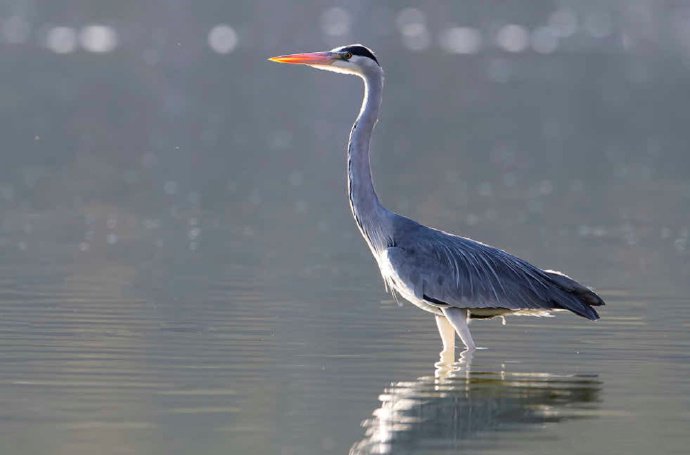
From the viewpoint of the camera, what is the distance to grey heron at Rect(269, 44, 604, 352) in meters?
13.2

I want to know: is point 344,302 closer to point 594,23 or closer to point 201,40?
point 201,40

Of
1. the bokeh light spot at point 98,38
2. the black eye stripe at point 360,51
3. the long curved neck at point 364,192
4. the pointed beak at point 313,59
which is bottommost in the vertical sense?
the long curved neck at point 364,192

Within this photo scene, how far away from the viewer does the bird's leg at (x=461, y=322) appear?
13109 millimetres

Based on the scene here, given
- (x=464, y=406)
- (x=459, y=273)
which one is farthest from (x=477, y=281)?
(x=464, y=406)

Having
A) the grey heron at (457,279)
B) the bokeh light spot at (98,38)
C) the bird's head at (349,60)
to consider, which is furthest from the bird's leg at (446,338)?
the bokeh light spot at (98,38)

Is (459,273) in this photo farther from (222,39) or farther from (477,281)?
(222,39)

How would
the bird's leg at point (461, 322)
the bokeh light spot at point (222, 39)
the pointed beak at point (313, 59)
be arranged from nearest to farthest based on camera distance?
the bird's leg at point (461, 322)
the pointed beak at point (313, 59)
the bokeh light spot at point (222, 39)

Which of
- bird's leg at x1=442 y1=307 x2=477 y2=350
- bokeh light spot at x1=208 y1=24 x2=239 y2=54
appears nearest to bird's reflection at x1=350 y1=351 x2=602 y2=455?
bird's leg at x1=442 y1=307 x2=477 y2=350

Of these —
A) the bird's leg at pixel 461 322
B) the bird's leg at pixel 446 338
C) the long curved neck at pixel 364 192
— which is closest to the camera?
the bird's leg at pixel 446 338

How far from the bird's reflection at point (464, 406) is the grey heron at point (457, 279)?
541 mm

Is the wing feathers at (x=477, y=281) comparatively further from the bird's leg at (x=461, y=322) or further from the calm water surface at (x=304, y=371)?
the calm water surface at (x=304, y=371)

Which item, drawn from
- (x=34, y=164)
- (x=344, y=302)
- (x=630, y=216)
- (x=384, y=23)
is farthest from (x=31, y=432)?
(x=384, y=23)

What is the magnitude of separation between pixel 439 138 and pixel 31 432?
27160 mm

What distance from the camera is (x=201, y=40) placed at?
83.3 m
